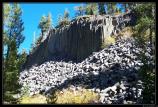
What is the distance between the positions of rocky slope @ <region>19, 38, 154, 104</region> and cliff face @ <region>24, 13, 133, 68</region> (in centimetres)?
199

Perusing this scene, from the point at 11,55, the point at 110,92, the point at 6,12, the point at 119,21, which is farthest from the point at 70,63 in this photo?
the point at 11,55

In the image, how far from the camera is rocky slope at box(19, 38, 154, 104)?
40.6 ft

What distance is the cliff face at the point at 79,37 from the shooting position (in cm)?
2595

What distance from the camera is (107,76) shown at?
54.6ft

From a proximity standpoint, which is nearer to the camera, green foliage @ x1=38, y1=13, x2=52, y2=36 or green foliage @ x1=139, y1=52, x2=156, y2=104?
green foliage @ x1=139, y1=52, x2=156, y2=104

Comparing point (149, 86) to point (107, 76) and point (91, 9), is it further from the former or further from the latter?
point (91, 9)

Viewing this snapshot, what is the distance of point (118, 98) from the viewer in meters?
11.4

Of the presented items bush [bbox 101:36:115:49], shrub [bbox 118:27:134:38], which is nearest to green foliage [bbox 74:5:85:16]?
shrub [bbox 118:27:134:38]

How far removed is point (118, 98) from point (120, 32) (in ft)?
48.1

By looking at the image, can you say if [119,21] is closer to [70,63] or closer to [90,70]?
[70,63]

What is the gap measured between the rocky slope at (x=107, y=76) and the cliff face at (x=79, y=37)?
199cm

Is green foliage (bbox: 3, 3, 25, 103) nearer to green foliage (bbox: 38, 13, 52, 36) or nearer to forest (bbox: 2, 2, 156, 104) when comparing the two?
forest (bbox: 2, 2, 156, 104)

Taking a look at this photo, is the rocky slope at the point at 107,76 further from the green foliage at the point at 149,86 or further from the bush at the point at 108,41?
A: the green foliage at the point at 149,86

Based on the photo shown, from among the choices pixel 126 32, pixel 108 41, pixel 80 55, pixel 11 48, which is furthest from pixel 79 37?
pixel 11 48
